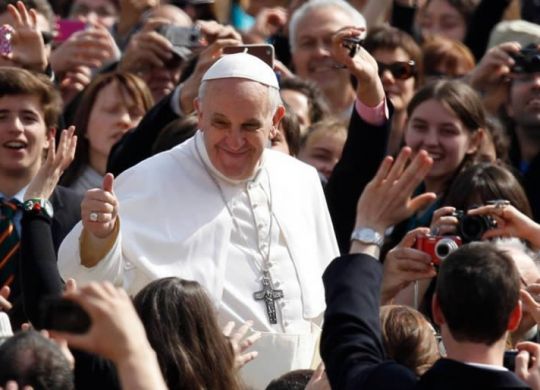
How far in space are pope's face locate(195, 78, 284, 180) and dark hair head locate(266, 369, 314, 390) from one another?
1480 millimetres

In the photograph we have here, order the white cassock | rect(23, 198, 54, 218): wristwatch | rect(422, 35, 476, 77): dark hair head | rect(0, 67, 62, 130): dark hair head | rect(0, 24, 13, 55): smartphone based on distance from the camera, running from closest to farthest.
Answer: the white cassock
rect(23, 198, 54, 218): wristwatch
rect(0, 67, 62, 130): dark hair head
rect(0, 24, 13, 55): smartphone
rect(422, 35, 476, 77): dark hair head

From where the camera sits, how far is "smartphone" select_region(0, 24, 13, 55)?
858 centimetres

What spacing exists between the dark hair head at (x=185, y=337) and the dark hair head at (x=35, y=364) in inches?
26.9

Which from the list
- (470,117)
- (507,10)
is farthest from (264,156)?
(507,10)

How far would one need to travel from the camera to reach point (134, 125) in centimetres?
945

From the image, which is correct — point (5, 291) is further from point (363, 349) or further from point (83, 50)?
point (83, 50)

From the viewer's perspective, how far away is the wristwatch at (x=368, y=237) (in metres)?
5.28

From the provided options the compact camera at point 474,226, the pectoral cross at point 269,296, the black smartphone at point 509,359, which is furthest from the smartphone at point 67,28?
the black smartphone at point 509,359

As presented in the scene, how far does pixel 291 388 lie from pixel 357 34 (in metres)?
2.19

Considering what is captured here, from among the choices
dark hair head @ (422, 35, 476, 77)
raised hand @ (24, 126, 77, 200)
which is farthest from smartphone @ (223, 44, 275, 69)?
dark hair head @ (422, 35, 476, 77)

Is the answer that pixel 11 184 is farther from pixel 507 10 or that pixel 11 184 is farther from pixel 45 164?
pixel 507 10

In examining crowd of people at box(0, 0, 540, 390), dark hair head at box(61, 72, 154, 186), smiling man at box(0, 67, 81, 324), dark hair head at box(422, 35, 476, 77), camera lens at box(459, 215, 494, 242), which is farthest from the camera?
dark hair head at box(422, 35, 476, 77)

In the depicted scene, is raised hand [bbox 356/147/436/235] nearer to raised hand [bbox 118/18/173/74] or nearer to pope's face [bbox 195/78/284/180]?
pope's face [bbox 195/78/284/180]

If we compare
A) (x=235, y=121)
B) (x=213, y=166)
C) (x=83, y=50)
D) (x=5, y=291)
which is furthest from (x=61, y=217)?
(x=83, y=50)
